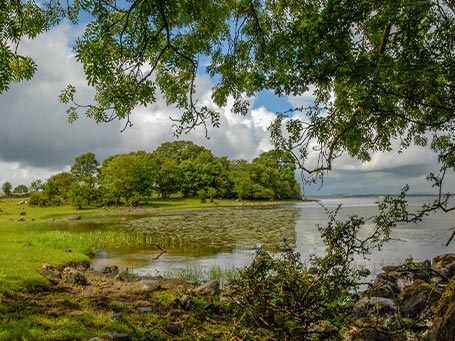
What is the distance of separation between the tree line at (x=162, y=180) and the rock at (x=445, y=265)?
54.6 meters

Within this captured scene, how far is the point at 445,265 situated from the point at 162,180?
93317 mm

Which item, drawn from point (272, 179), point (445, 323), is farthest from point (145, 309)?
point (272, 179)

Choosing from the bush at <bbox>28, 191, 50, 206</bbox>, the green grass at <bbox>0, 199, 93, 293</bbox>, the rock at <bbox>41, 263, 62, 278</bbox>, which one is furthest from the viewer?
the bush at <bbox>28, 191, 50, 206</bbox>

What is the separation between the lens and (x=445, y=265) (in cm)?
1692

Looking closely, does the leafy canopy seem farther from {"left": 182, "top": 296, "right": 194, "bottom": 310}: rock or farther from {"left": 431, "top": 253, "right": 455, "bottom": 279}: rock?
{"left": 431, "top": 253, "right": 455, "bottom": 279}: rock

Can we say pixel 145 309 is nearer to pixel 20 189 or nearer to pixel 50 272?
pixel 50 272

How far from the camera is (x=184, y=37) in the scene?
27.8 ft

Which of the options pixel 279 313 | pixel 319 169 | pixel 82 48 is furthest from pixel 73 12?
pixel 279 313

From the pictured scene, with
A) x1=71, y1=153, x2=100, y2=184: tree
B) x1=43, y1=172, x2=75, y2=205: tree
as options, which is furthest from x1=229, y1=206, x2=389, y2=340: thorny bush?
x1=71, y1=153, x2=100, y2=184: tree

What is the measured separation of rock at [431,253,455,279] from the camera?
15516mm

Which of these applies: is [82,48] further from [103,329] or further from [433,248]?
[433,248]

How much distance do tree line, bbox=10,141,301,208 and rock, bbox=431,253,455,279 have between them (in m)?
54.6

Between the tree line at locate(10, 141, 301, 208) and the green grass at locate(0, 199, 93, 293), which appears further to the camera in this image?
the tree line at locate(10, 141, 301, 208)

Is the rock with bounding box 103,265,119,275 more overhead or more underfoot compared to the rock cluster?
more underfoot
